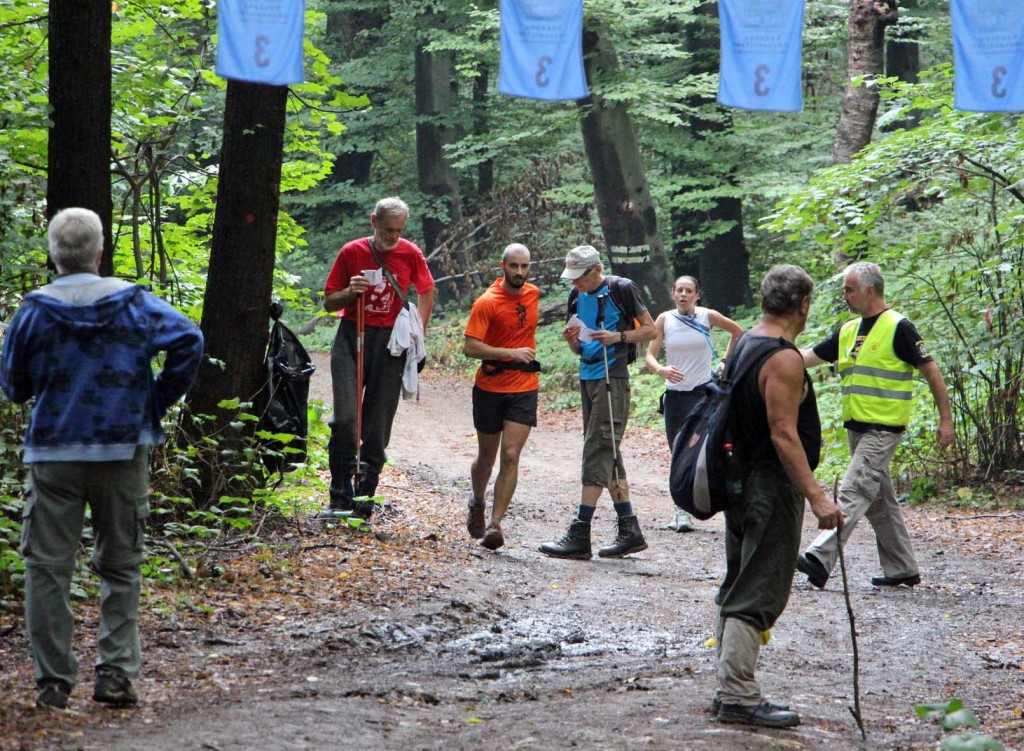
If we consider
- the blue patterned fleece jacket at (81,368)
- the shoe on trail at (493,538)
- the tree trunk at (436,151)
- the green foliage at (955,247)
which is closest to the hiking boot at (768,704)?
the blue patterned fleece jacket at (81,368)

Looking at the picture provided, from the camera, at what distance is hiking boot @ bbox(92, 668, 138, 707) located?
457 centimetres

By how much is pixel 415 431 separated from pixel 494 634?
36.6 feet

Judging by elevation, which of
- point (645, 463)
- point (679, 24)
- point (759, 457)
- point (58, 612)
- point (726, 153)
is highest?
point (679, 24)

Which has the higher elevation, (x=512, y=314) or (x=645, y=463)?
(x=512, y=314)

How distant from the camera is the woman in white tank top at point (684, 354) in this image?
10.2m

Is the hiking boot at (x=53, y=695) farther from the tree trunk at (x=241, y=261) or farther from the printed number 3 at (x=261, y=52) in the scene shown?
the printed number 3 at (x=261, y=52)

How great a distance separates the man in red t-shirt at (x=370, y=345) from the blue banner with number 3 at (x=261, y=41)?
118 centimetres

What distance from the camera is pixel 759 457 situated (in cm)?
481

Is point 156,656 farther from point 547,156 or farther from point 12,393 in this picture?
point 547,156

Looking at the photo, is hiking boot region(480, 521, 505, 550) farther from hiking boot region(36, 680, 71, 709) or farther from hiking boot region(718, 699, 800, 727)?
hiking boot region(36, 680, 71, 709)

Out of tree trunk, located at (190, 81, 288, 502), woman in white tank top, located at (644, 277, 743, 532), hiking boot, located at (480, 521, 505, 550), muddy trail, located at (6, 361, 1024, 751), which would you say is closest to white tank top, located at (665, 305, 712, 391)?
woman in white tank top, located at (644, 277, 743, 532)

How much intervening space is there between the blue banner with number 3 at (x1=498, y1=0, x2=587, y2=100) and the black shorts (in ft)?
8.79

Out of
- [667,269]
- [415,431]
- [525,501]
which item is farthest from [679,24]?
[525,501]

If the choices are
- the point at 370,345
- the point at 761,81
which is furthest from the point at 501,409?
the point at 761,81
